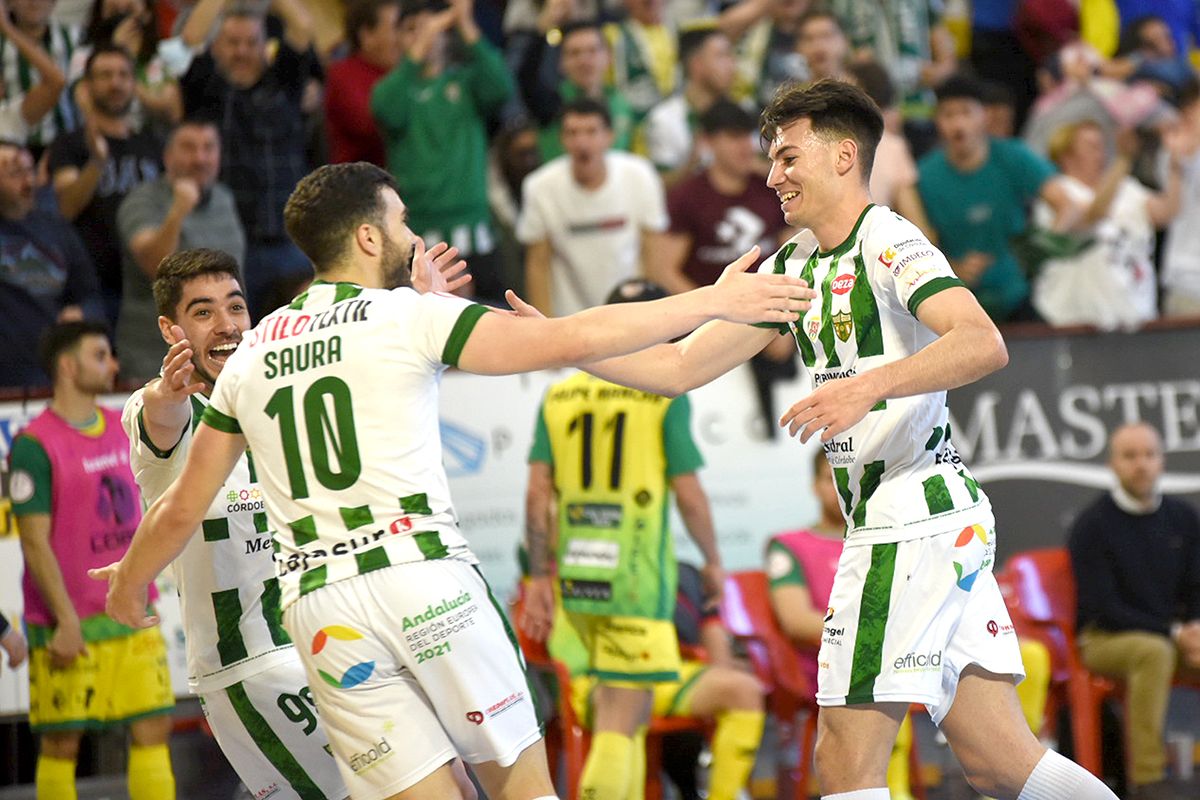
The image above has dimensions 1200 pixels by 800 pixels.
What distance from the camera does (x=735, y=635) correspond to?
875 cm

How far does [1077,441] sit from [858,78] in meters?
2.96

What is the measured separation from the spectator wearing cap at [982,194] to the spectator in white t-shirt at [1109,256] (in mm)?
316

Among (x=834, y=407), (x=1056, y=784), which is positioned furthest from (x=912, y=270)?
(x=1056, y=784)

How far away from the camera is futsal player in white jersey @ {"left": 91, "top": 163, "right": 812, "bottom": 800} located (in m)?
4.45

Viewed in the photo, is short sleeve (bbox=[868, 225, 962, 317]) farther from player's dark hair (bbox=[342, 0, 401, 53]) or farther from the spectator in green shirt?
player's dark hair (bbox=[342, 0, 401, 53])

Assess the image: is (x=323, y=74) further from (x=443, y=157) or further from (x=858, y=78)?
(x=858, y=78)

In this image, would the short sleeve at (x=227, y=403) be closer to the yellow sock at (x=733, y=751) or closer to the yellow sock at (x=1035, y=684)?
the yellow sock at (x=733, y=751)

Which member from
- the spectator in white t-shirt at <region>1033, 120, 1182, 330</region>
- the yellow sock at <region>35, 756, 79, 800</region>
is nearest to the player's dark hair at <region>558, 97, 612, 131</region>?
the spectator in white t-shirt at <region>1033, 120, 1182, 330</region>

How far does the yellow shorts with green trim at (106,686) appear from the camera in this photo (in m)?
7.79

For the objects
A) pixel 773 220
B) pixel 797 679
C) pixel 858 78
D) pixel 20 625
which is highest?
pixel 858 78

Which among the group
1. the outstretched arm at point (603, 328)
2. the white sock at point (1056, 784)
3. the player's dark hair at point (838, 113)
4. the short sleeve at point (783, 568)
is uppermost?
the player's dark hair at point (838, 113)

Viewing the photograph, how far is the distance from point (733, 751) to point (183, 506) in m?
3.88

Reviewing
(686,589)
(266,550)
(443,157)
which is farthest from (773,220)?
(266,550)

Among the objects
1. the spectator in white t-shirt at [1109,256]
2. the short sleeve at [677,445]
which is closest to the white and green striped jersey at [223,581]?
the short sleeve at [677,445]
